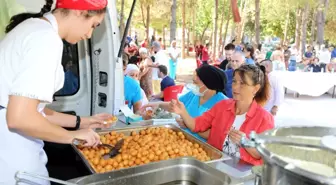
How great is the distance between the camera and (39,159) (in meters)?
1.71

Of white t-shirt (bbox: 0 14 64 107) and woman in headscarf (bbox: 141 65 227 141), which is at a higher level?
white t-shirt (bbox: 0 14 64 107)

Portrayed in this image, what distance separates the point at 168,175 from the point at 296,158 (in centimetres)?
94

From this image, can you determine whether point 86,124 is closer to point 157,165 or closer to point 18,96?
point 157,165

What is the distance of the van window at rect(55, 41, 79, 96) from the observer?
10.0ft

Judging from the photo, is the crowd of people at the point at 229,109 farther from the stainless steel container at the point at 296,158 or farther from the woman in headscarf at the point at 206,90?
the stainless steel container at the point at 296,158

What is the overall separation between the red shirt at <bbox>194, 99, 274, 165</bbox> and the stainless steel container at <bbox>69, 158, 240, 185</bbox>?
46cm

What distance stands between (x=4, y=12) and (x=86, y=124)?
1185 millimetres

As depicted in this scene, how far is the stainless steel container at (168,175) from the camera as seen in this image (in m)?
1.66

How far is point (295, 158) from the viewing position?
40.0 inches

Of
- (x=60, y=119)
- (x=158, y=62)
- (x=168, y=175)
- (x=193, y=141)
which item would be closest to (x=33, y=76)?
(x=60, y=119)

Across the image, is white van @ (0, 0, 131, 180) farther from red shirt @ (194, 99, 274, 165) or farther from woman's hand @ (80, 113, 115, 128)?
red shirt @ (194, 99, 274, 165)

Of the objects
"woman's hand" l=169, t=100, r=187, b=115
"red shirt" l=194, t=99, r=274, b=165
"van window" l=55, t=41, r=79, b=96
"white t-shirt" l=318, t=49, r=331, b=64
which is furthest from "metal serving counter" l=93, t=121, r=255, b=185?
"white t-shirt" l=318, t=49, r=331, b=64

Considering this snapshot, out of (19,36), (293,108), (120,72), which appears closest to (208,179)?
(19,36)

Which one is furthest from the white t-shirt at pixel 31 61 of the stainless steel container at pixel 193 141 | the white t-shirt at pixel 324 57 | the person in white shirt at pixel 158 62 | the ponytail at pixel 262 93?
the white t-shirt at pixel 324 57
